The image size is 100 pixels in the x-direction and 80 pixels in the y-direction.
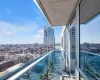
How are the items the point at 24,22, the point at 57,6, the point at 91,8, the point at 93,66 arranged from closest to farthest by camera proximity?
1. the point at 93,66
2. the point at 91,8
3. the point at 57,6
4. the point at 24,22

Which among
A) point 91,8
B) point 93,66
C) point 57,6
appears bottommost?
point 93,66

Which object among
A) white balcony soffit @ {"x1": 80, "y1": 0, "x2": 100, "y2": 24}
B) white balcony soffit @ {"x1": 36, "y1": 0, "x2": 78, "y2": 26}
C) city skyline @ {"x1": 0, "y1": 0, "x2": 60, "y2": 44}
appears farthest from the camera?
city skyline @ {"x1": 0, "y1": 0, "x2": 60, "y2": 44}

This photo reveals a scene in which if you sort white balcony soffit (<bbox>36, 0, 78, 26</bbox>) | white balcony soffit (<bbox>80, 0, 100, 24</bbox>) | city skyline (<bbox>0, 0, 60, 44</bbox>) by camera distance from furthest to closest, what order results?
city skyline (<bbox>0, 0, 60, 44</bbox>) < white balcony soffit (<bbox>36, 0, 78, 26</bbox>) < white balcony soffit (<bbox>80, 0, 100, 24</bbox>)

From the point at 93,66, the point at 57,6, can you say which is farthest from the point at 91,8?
the point at 57,6

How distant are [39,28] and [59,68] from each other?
1911cm

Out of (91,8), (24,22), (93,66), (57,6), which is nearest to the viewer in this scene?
(93,66)

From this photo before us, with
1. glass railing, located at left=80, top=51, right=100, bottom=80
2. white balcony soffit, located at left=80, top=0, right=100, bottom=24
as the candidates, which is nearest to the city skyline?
white balcony soffit, located at left=80, top=0, right=100, bottom=24

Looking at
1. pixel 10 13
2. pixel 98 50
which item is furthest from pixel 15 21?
pixel 98 50

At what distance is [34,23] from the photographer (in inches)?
958

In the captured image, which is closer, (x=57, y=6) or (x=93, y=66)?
(x=93, y=66)

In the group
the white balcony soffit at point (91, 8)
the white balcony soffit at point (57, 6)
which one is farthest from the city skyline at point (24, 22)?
the white balcony soffit at point (91, 8)

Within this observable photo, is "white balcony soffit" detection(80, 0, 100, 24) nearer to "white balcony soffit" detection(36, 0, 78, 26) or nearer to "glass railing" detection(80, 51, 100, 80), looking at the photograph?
"glass railing" detection(80, 51, 100, 80)

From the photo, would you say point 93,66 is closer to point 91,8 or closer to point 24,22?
point 91,8

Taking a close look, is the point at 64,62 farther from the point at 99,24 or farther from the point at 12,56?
the point at 99,24
